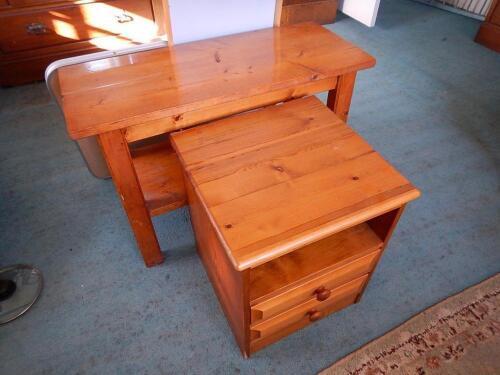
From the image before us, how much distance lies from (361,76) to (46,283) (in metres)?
2.24

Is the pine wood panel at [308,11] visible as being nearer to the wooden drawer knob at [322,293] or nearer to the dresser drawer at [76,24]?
the dresser drawer at [76,24]

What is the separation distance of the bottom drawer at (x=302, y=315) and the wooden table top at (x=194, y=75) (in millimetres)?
634

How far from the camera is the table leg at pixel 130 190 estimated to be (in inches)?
Answer: 35.8

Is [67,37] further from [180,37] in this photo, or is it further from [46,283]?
[46,283]

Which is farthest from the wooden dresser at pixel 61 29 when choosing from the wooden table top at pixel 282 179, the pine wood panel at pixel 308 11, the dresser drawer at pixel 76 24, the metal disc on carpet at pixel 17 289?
the wooden table top at pixel 282 179

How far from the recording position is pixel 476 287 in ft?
4.04

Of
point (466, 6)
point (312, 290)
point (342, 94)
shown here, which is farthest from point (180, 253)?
point (466, 6)

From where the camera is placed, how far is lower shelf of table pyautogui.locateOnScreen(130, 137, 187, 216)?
1147mm

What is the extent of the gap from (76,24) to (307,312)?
2.31 metres

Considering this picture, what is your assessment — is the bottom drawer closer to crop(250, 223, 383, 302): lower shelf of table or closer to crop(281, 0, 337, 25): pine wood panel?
crop(250, 223, 383, 302): lower shelf of table

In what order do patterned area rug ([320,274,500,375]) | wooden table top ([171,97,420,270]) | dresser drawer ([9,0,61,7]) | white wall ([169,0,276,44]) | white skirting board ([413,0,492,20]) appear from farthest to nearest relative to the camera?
1. white skirting board ([413,0,492,20])
2. dresser drawer ([9,0,61,7])
3. white wall ([169,0,276,44])
4. patterned area rug ([320,274,500,375])
5. wooden table top ([171,97,420,270])

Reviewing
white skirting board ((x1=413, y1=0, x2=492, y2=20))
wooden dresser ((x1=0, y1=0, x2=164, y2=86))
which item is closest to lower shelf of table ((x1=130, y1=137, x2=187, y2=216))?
wooden dresser ((x1=0, y1=0, x2=164, y2=86))

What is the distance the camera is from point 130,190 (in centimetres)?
103

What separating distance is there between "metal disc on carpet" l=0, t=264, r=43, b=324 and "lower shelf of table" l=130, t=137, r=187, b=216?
0.56 metres
